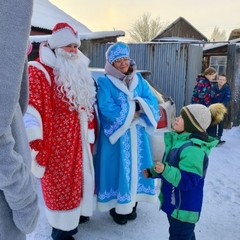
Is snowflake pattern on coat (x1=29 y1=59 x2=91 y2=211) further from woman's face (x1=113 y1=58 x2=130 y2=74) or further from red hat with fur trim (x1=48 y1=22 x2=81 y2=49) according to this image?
woman's face (x1=113 y1=58 x2=130 y2=74)

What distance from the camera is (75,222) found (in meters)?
2.44

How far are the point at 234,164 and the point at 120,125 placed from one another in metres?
3.16

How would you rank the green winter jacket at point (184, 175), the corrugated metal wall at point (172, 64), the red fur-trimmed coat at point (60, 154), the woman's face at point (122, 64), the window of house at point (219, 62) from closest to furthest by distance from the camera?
the green winter jacket at point (184, 175), the red fur-trimmed coat at point (60, 154), the woman's face at point (122, 64), the corrugated metal wall at point (172, 64), the window of house at point (219, 62)

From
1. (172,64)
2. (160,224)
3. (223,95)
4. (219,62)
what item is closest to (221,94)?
(223,95)

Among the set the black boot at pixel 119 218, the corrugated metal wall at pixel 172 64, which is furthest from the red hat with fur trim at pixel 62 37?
the corrugated metal wall at pixel 172 64

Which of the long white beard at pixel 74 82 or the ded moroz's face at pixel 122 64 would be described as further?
the ded moroz's face at pixel 122 64

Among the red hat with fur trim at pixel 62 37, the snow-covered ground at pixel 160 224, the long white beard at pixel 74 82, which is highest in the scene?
the red hat with fur trim at pixel 62 37

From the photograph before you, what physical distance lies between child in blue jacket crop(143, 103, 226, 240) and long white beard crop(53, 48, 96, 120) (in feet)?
2.34

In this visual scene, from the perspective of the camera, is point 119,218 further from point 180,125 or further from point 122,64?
point 122,64

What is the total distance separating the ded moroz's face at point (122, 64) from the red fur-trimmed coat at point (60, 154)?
0.58 m

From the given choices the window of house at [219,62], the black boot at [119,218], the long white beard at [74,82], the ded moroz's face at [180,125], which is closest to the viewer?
the ded moroz's face at [180,125]

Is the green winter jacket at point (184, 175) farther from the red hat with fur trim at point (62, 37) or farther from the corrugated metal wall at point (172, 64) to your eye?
the corrugated metal wall at point (172, 64)

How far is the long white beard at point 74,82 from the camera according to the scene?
7.51 feet

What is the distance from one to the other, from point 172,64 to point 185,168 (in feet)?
20.1
